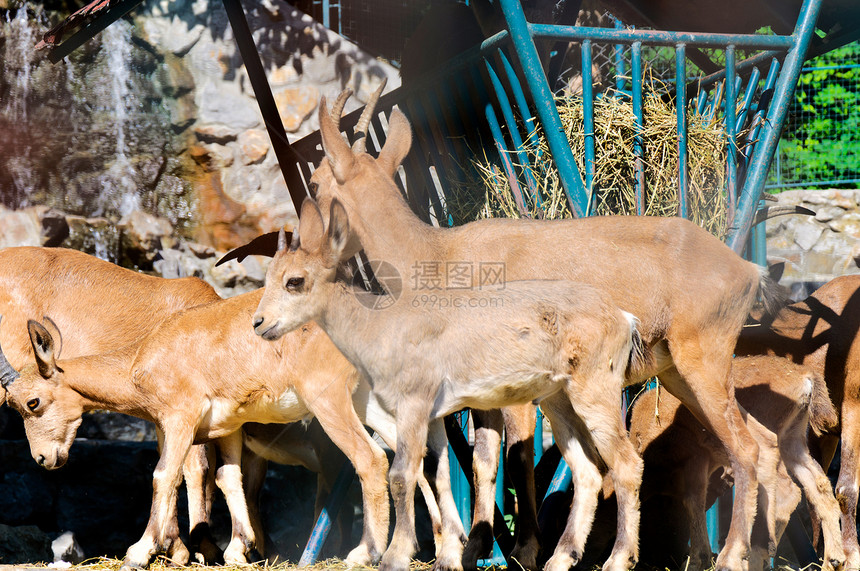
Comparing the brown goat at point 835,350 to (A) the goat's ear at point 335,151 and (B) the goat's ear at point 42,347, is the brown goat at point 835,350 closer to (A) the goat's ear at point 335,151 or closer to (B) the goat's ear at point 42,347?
(A) the goat's ear at point 335,151

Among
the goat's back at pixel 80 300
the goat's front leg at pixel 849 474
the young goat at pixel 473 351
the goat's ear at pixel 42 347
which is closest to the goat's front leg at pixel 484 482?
the young goat at pixel 473 351

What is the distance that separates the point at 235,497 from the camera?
681 centimetres

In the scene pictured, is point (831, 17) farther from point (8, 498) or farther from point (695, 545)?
point (8, 498)

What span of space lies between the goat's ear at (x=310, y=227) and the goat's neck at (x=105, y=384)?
1.88 meters

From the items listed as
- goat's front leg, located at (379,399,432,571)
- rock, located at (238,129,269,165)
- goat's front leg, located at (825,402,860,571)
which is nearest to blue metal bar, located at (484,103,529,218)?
goat's front leg, located at (379,399,432,571)

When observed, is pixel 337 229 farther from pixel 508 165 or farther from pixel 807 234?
pixel 807 234

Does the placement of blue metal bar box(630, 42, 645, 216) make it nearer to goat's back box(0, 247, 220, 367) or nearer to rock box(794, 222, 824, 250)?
goat's back box(0, 247, 220, 367)

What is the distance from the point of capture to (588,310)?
16.5 feet

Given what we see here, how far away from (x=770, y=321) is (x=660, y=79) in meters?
2.18

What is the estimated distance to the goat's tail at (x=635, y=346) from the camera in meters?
5.14

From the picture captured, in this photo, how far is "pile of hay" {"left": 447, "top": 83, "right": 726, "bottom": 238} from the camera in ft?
20.9

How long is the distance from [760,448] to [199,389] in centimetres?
373

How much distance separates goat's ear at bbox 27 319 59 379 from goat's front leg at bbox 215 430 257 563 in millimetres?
1303

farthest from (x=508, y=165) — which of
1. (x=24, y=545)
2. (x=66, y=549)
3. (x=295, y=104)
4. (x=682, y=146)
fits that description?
(x=295, y=104)
